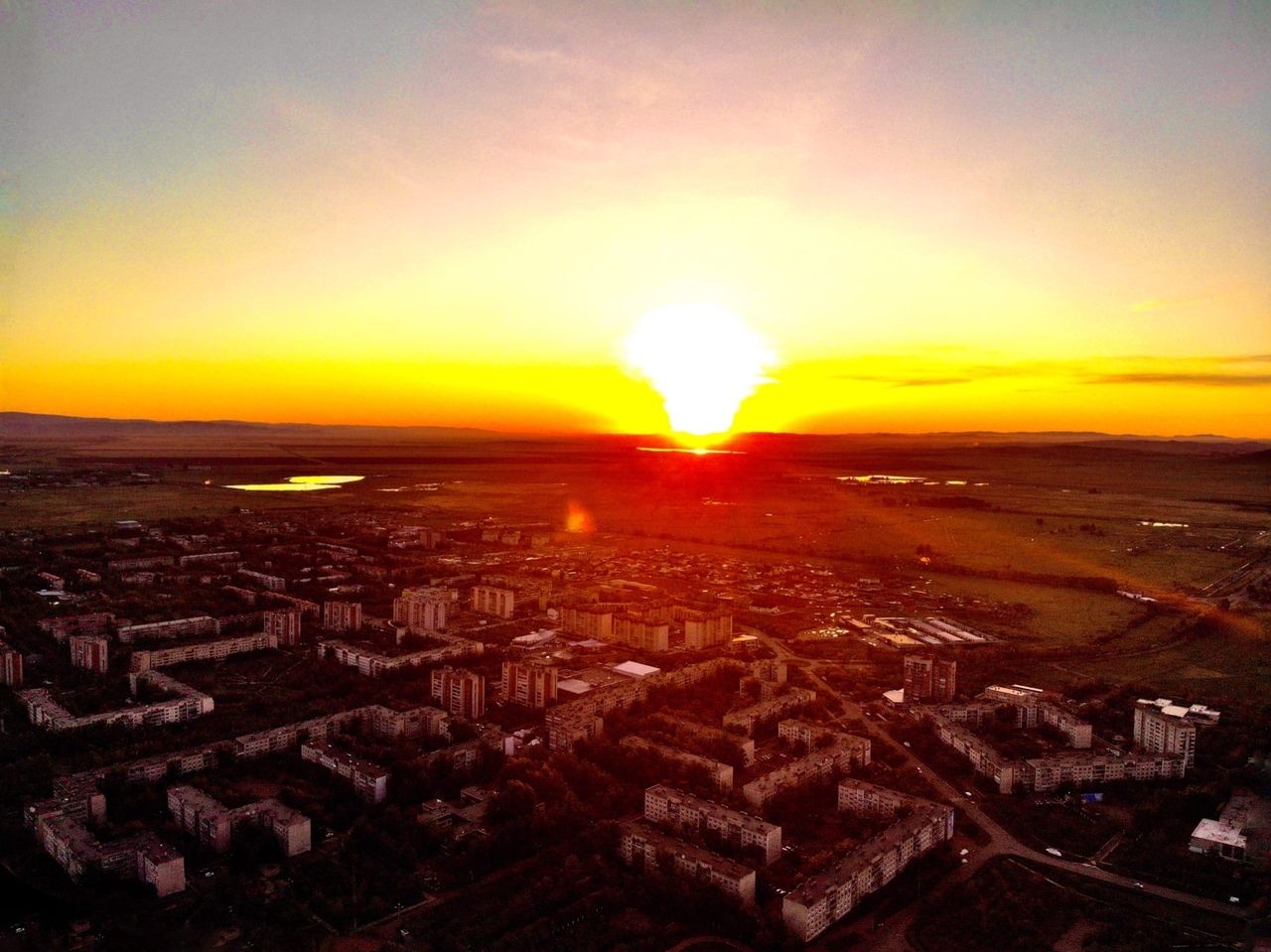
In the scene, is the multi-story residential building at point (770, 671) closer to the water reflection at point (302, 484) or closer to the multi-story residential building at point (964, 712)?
the multi-story residential building at point (964, 712)

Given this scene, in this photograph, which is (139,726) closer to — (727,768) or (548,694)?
(548,694)

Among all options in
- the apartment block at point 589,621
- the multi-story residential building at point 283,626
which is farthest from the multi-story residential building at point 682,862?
the multi-story residential building at point 283,626

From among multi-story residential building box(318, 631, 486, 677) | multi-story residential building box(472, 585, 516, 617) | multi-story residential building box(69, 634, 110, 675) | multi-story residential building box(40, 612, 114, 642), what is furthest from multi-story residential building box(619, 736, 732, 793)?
multi-story residential building box(40, 612, 114, 642)

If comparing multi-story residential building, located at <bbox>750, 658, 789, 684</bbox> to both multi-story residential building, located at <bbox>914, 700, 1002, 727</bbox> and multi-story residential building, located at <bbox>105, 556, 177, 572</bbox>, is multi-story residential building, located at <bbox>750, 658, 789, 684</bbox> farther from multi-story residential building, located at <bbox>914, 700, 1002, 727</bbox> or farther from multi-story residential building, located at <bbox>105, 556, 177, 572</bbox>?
multi-story residential building, located at <bbox>105, 556, 177, 572</bbox>

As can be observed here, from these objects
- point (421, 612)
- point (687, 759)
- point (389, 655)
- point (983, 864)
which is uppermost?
point (421, 612)

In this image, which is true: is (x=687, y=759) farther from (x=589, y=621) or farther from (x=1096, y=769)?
(x=589, y=621)

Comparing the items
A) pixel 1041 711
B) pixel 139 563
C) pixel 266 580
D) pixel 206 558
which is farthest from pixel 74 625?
pixel 1041 711
